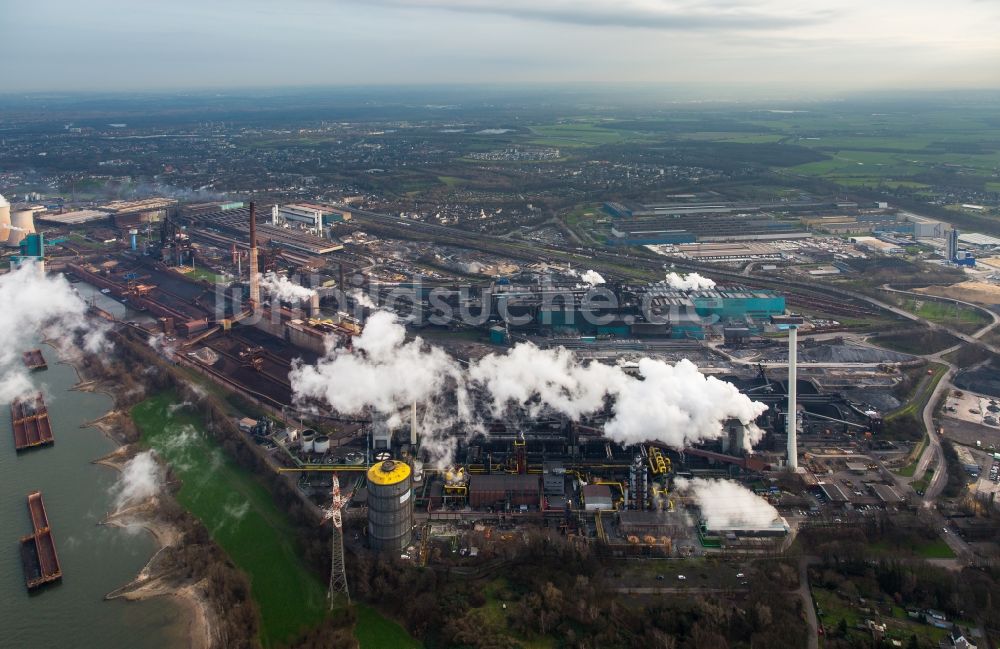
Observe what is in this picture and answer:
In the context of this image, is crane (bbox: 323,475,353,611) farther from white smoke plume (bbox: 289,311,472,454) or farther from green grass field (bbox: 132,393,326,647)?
white smoke plume (bbox: 289,311,472,454)

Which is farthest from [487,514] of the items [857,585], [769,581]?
[857,585]

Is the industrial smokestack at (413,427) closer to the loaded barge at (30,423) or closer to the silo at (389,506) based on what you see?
the silo at (389,506)

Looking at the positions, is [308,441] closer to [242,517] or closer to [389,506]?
[242,517]

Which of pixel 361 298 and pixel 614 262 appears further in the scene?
pixel 614 262

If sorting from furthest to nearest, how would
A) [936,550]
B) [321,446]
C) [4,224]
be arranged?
[4,224] → [321,446] → [936,550]

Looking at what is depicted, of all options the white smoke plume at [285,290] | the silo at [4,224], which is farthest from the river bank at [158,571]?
the silo at [4,224]

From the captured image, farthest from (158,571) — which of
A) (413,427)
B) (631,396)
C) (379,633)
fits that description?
(631,396)
